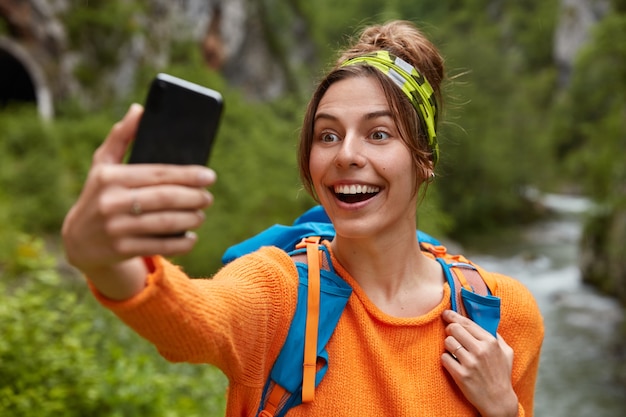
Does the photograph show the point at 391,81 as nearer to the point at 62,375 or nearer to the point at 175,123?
the point at 175,123

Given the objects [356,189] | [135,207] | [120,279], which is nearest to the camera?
[135,207]

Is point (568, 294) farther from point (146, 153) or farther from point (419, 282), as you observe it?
point (146, 153)

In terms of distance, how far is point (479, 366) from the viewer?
1452 mm

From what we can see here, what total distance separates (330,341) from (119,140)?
82cm

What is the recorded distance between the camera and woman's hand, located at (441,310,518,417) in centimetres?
146

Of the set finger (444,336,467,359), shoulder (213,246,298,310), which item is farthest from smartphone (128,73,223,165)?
finger (444,336,467,359)

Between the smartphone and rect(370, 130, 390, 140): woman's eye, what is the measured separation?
0.71 m

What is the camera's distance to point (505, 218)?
22594 millimetres

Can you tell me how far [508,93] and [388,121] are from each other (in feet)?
73.2

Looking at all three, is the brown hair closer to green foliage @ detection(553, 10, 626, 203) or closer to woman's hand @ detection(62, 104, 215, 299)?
woman's hand @ detection(62, 104, 215, 299)

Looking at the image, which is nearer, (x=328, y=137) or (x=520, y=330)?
(x=328, y=137)

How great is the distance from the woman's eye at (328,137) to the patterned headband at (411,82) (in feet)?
0.67

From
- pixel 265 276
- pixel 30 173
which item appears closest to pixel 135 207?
pixel 265 276

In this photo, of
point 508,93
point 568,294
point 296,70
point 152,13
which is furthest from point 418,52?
point 296,70
